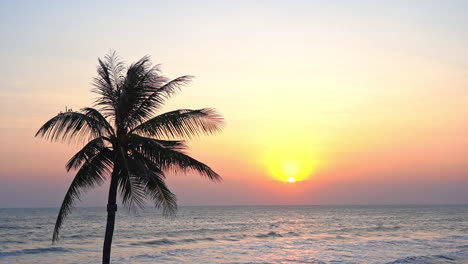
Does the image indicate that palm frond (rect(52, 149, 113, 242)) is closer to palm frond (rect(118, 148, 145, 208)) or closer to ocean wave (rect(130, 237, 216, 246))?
palm frond (rect(118, 148, 145, 208))

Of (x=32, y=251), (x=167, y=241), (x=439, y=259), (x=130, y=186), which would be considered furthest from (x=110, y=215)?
(x=167, y=241)

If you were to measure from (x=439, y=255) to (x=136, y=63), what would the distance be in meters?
27.9

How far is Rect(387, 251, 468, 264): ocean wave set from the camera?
30.5 meters

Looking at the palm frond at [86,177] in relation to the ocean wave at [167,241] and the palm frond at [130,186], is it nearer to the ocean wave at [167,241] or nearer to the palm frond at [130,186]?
the palm frond at [130,186]

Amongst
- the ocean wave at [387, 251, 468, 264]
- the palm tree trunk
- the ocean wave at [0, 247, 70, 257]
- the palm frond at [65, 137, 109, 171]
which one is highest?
the palm frond at [65, 137, 109, 171]

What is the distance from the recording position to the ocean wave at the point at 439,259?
3053 centimetres

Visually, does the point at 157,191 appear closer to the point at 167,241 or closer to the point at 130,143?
the point at 130,143

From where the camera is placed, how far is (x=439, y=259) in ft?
104

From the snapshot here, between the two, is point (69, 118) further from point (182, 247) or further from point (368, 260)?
point (182, 247)

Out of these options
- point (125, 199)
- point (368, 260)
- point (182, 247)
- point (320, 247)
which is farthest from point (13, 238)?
point (125, 199)

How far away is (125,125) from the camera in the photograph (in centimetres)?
1295

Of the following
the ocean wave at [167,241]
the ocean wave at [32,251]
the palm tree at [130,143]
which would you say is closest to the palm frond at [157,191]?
the palm tree at [130,143]

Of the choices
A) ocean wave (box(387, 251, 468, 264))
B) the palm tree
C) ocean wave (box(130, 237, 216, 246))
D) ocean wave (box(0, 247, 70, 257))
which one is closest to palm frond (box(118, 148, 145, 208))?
the palm tree

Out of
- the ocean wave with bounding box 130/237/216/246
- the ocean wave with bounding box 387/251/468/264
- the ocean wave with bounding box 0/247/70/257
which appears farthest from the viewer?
the ocean wave with bounding box 130/237/216/246
